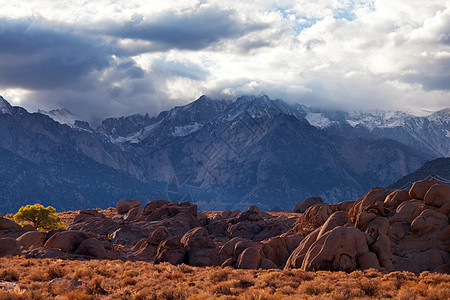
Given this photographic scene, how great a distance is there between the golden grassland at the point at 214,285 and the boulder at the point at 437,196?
56.2ft

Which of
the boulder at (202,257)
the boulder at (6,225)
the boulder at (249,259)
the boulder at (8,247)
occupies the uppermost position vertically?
the boulder at (6,225)

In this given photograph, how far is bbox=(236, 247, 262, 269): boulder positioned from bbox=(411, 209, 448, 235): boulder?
14342 millimetres

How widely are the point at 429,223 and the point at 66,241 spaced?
3813 cm

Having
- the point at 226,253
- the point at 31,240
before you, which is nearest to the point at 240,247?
the point at 226,253

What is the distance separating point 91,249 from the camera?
53.8 metres

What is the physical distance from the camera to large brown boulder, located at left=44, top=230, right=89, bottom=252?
178 ft

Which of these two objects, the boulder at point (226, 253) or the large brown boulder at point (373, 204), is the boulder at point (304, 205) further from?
the boulder at point (226, 253)

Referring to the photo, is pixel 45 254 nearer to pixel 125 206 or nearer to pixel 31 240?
pixel 31 240

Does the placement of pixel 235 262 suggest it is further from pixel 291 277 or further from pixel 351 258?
pixel 291 277

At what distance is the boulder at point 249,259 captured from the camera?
4320cm

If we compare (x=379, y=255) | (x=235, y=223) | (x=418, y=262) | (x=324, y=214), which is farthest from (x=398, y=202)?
(x=235, y=223)

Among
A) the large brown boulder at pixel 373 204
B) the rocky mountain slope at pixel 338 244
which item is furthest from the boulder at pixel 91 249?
the large brown boulder at pixel 373 204

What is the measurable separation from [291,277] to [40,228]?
271 feet

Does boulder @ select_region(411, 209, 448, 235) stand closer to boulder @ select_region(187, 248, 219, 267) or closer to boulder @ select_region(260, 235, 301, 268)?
boulder @ select_region(260, 235, 301, 268)
